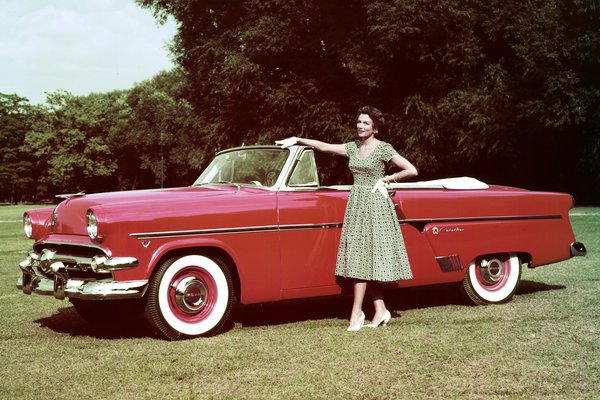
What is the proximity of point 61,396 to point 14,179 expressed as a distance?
77959mm

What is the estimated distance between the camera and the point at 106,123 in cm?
7531

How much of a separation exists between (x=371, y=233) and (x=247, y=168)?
1430 mm

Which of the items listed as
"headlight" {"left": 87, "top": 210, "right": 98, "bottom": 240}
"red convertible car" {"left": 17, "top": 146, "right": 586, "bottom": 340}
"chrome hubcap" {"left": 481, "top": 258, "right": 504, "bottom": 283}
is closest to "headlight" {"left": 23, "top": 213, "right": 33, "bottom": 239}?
"red convertible car" {"left": 17, "top": 146, "right": 586, "bottom": 340}

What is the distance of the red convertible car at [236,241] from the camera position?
586 cm

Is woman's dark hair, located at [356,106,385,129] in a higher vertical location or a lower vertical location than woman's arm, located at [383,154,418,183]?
higher

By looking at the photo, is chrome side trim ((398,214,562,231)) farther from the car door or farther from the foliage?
the foliage

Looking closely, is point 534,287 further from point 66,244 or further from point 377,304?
point 66,244

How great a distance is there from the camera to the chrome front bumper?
569 centimetres

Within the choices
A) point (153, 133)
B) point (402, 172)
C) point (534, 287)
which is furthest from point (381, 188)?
point (153, 133)

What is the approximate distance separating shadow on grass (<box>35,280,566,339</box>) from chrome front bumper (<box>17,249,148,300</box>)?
23.2 inches

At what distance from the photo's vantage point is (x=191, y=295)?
6.07m

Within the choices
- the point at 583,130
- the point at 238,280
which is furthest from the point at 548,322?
the point at 583,130

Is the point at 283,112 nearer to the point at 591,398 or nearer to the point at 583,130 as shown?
the point at 583,130

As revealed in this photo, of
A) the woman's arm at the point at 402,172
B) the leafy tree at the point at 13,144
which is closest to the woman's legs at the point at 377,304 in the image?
the woman's arm at the point at 402,172
